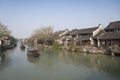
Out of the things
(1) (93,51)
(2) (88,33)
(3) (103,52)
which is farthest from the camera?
(2) (88,33)

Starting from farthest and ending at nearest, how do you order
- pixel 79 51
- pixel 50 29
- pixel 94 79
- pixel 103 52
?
1. pixel 50 29
2. pixel 79 51
3. pixel 103 52
4. pixel 94 79

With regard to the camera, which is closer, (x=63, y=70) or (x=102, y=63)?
(x=63, y=70)

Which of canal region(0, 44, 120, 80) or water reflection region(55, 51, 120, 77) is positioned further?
water reflection region(55, 51, 120, 77)

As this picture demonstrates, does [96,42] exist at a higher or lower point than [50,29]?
lower

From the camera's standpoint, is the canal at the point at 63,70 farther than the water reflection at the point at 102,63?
No

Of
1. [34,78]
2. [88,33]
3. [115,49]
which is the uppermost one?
[88,33]

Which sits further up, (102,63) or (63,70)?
(102,63)

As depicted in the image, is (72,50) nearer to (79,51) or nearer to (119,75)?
(79,51)

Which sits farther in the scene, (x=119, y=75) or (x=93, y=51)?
(x=93, y=51)

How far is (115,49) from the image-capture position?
3122cm

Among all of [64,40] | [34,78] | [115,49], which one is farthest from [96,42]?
[34,78]

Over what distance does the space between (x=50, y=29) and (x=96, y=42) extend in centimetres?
4167

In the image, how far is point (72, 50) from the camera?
44.7 metres

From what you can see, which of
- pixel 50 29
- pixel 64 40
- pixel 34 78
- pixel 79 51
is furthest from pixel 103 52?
pixel 50 29
